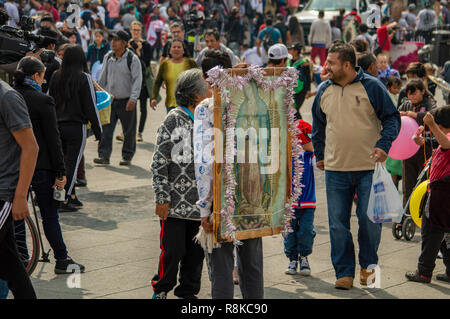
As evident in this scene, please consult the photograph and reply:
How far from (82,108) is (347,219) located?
→ 370 cm

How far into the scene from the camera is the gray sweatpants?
A: 523 cm

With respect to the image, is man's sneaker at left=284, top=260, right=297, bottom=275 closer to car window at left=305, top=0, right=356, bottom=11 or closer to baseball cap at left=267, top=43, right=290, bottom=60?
baseball cap at left=267, top=43, right=290, bottom=60

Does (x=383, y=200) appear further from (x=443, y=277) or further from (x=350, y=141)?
(x=443, y=277)

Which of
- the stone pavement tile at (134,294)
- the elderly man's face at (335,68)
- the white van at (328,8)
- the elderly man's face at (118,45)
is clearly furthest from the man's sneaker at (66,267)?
the white van at (328,8)

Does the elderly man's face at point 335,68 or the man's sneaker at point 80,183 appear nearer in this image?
the elderly man's face at point 335,68

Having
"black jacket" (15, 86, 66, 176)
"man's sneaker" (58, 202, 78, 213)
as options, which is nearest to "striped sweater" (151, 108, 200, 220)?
"black jacket" (15, 86, 66, 176)

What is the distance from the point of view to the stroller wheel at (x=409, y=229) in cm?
857

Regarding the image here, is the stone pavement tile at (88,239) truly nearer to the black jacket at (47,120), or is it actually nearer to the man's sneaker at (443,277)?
the black jacket at (47,120)

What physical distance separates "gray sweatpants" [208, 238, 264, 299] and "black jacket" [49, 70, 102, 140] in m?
4.46

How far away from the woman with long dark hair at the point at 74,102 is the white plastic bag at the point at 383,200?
12.3 feet
